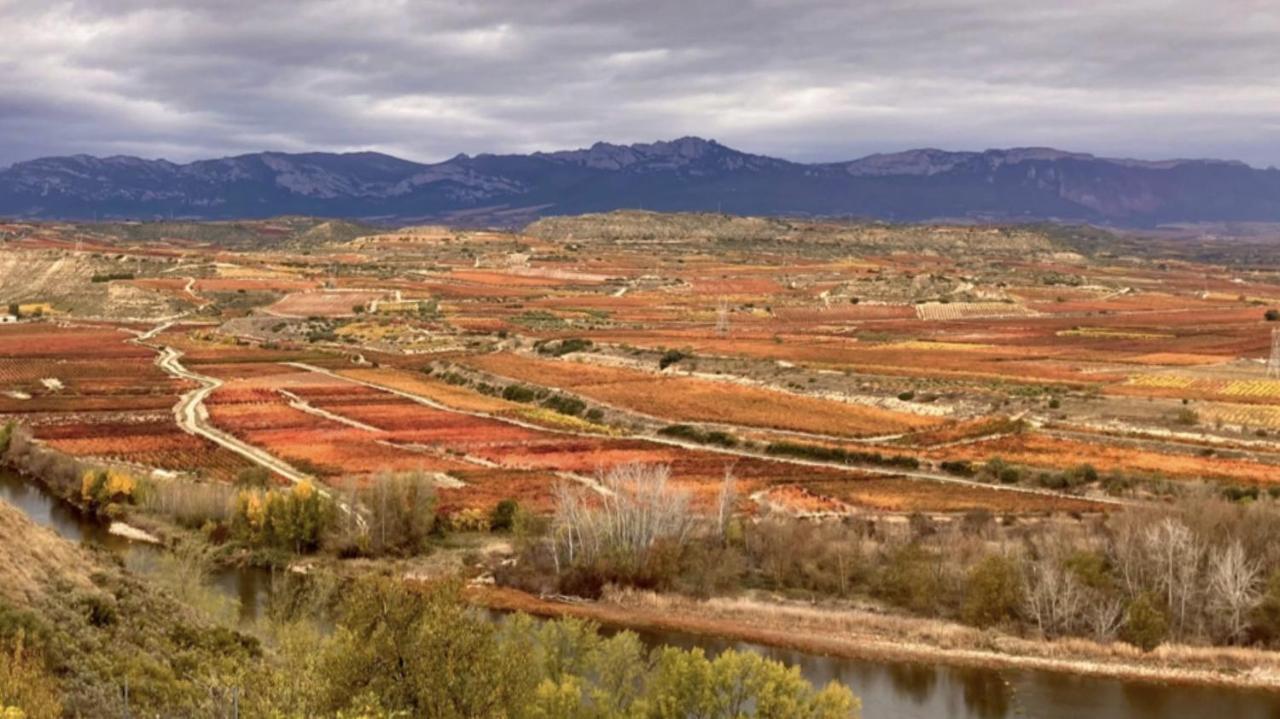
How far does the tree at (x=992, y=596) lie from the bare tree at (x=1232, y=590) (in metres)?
7.13

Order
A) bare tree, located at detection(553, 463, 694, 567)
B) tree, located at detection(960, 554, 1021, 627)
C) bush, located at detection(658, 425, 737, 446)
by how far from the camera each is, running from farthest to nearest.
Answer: bush, located at detection(658, 425, 737, 446) → bare tree, located at detection(553, 463, 694, 567) → tree, located at detection(960, 554, 1021, 627)

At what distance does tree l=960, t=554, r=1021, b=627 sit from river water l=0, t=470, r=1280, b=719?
3.04 meters

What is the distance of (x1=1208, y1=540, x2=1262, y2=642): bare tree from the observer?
Answer: 4028 cm

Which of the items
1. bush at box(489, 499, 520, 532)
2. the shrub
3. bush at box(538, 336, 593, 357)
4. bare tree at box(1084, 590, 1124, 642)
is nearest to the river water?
bare tree at box(1084, 590, 1124, 642)

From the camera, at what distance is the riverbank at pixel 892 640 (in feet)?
127

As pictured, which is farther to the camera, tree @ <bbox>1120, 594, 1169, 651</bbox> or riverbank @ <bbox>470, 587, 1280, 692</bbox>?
tree @ <bbox>1120, 594, 1169, 651</bbox>

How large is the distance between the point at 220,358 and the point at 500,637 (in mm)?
91892

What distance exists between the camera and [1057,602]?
4178cm

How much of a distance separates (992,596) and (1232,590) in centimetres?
849

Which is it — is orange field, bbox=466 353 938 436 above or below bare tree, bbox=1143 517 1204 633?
below

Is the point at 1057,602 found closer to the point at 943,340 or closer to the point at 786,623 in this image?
the point at 786,623

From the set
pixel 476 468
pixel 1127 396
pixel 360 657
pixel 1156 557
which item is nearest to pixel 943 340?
pixel 1127 396

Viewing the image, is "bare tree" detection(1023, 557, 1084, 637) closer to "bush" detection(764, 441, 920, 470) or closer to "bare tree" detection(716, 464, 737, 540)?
"bare tree" detection(716, 464, 737, 540)

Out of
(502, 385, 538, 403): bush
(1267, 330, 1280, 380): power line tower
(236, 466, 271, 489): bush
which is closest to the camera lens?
(236, 466, 271, 489): bush
